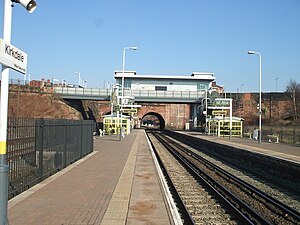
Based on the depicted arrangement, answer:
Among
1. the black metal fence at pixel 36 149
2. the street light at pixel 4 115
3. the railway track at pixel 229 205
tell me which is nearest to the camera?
the street light at pixel 4 115

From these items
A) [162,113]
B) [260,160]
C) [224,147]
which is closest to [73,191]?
[260,160]

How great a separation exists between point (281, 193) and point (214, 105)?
45599 millimetres

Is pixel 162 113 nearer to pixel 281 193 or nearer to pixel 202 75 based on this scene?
pixel 202 75

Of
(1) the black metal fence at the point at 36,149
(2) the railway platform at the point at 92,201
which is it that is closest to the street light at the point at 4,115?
(2) the railway platform at the point at 92,201

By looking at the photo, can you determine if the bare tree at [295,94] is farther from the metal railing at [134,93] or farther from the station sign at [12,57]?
the station sign at [12,57]

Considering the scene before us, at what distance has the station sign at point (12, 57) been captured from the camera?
5.32m

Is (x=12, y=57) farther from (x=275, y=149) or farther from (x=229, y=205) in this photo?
(x=275, y=149)

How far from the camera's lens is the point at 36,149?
10.8 meters

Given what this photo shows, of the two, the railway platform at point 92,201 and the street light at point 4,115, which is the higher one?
the street light at point 4,115

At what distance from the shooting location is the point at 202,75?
84.1 meters

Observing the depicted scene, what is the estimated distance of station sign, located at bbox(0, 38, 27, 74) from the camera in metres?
5.32

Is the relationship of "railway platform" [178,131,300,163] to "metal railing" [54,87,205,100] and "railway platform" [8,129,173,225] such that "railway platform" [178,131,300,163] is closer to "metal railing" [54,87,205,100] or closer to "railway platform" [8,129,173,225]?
"railway platform" [8,129,173,225]

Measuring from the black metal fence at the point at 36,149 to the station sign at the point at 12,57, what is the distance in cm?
286

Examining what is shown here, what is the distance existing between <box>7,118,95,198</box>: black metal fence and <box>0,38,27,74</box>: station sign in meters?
2.86
